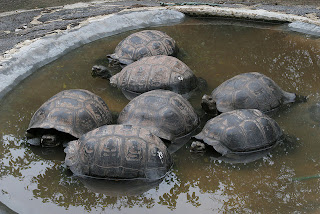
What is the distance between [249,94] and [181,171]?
181 centimetres

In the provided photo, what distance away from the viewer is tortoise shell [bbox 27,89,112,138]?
16.9ft

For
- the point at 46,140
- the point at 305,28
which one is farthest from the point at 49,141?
the point at 305,28

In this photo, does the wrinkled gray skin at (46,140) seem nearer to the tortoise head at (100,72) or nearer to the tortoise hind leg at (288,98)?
the tortoise head at (100,72)

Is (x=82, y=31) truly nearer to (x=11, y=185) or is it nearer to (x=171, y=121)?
(x=171, y=121)

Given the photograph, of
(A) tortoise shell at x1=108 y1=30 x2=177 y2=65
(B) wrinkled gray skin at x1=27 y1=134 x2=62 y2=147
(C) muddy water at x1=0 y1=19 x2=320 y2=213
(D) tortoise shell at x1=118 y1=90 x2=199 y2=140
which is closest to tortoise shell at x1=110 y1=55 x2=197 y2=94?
(C) muddy water at x1=0 y1=19 x2=320 y2=213

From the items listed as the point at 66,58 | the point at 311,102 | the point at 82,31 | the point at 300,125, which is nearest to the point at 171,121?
the point at 300,125

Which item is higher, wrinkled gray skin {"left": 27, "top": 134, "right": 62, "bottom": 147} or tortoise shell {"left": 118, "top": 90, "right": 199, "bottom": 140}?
tortoise shell {"left": 118, "top": 90, "right": 199, "bottom": 140}

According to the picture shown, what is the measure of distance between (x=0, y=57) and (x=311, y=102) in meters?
5.23

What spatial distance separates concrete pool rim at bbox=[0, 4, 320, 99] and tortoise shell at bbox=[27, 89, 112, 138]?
1.37 m

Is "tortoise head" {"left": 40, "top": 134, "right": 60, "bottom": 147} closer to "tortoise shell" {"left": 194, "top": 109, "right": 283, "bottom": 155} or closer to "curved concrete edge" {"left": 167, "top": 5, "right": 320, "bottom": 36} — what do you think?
"tortoise shell" {"left": 194, "top": 109, "right": 283, "bottom": 155}

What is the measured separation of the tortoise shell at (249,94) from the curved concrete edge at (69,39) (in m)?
3.34

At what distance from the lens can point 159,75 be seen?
Answer: 21.7ft

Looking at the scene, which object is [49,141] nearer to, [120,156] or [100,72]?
[120,156]

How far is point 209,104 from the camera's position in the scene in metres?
5.88
